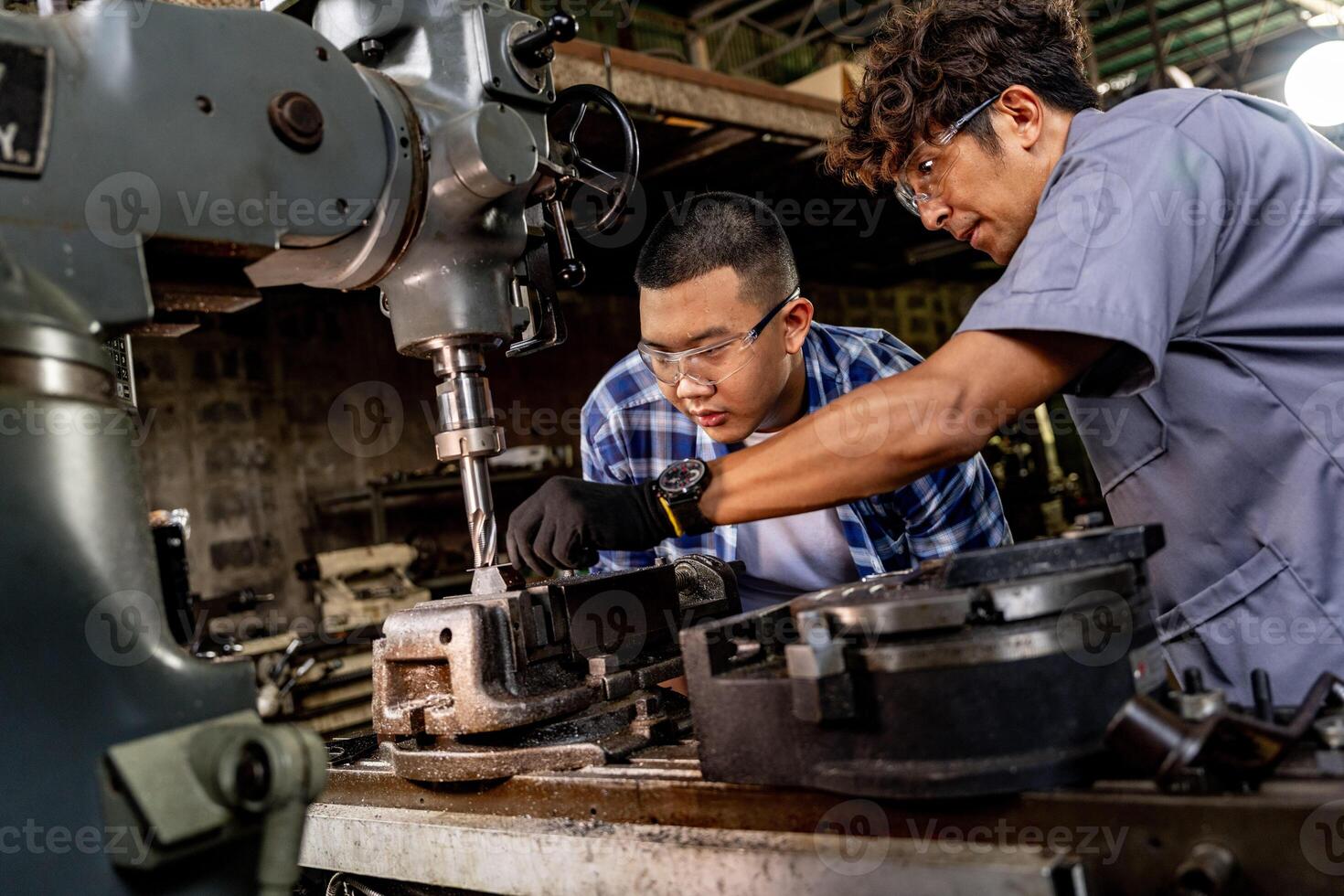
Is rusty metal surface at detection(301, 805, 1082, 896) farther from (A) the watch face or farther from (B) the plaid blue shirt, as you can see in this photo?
(B) the plaid blue shirt

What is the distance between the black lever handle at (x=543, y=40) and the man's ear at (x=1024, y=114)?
614 mm

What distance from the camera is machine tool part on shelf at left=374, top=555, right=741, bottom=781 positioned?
1002 mm

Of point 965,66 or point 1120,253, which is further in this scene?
point 965,66

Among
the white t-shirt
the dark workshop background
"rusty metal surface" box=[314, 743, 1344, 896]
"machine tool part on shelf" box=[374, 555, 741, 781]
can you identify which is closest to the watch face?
"machine tool part on shelf" box=[374, 555, 741, 781]

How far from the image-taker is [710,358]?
186cm

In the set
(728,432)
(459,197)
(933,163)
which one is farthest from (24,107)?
(728,432)

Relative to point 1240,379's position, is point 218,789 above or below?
below

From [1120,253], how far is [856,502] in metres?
0.99

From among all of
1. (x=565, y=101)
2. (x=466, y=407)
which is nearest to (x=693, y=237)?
(x=565, y=101)

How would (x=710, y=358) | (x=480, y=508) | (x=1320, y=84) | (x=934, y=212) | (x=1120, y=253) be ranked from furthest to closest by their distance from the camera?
1. (x=1320, y=84)
2. (x=710, y=358)
3. (x=934, y=212)
4. (x=480, y=508)
5. (x=1120, y=253)

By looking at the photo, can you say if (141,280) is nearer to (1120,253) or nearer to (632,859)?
(632,859)

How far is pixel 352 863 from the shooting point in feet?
3.45

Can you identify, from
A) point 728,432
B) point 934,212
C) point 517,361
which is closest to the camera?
point 934,212

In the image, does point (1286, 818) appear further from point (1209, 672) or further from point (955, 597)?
point (1209, 672)
